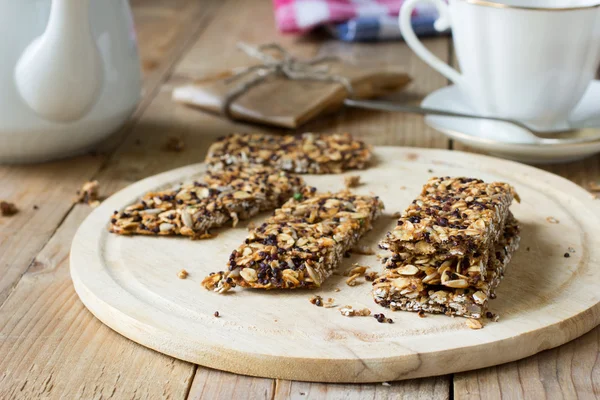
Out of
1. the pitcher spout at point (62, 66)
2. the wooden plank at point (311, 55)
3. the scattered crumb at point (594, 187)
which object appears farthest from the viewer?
the wooden plank at point (311, 55)

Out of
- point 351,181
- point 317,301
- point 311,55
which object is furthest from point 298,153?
point 311,55

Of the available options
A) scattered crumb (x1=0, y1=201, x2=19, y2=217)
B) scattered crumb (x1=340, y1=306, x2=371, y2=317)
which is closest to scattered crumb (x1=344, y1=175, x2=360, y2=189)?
scattered crumb (x1=340, y1=306, x2=371, y2=317)

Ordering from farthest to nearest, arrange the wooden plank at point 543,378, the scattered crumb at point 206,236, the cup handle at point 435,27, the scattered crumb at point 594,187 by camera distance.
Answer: the cup handle at point 435,27, the scattered crumb at point 594,187, the scattered crumb at point 206,236, the wooden plank at point 543,378

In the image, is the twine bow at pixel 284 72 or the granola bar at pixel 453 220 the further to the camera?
the twine bow at pixel 284 72

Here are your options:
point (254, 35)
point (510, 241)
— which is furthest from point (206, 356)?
point (254, 35)

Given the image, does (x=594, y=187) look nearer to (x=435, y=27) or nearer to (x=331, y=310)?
(x=435, y=27)

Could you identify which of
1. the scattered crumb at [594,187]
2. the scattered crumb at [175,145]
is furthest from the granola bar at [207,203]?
the scattered crumb at [594,187]

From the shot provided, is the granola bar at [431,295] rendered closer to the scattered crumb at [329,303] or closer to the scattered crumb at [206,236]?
the scattered crumb at [329,303]

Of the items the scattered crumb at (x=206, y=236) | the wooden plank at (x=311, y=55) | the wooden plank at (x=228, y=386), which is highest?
the wooden plank at (x=228, y=386)
